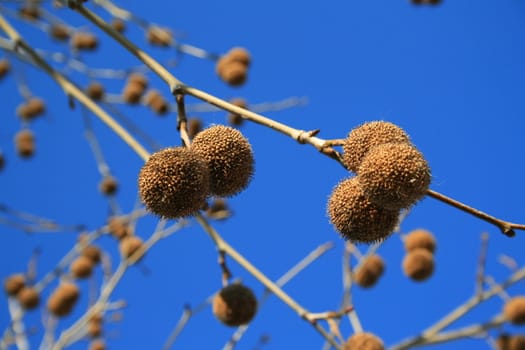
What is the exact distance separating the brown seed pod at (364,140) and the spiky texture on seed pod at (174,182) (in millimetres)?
470

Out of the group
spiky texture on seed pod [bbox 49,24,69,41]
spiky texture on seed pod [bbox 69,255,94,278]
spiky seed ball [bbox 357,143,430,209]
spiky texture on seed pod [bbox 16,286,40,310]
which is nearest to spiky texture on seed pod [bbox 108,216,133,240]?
spiky texture on seed pod [bbox 69,255,94,278]

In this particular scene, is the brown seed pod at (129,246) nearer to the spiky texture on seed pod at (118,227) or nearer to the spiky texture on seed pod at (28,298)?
the spiky texture on seed pod at (118,227)

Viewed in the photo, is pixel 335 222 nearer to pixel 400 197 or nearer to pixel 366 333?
pixel 400 197

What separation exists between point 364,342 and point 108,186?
282 cm

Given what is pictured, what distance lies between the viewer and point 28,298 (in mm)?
4207

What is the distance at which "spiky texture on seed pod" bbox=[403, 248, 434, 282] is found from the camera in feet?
12.6

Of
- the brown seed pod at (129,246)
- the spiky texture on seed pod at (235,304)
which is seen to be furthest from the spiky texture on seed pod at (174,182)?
the brown seed pod at (129,246)

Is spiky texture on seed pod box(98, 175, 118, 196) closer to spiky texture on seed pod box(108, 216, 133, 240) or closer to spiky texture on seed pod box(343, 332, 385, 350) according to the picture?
spiky texture on seed pod box(108, 216, 133, 240)

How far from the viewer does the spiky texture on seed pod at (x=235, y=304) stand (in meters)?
2.45

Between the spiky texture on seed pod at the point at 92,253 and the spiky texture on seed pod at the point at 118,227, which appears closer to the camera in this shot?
the spiky texture on seed pod at the point at 118,227

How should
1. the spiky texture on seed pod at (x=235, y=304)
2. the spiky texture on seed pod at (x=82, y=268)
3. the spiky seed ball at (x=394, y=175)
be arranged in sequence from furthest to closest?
the spiky texture on seed pod at (x=82, y=268) → the spiky texture on seed pod at (x=235, y=304) → the spiky seed ball at (x=394, y=175)

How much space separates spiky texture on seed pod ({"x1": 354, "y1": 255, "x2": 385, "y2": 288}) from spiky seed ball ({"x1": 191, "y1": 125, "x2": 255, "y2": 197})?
2.74m

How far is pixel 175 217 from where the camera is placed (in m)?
1.69

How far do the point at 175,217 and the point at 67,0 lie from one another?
1125mm
